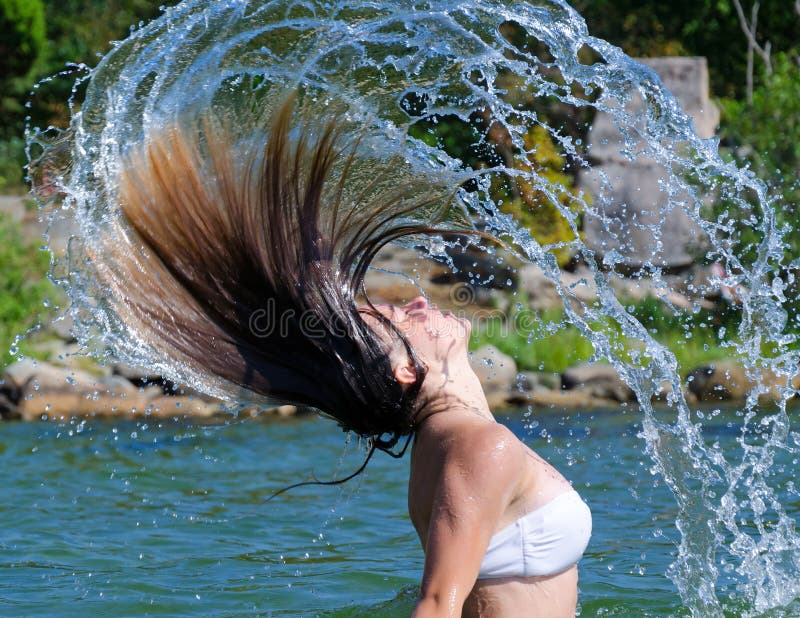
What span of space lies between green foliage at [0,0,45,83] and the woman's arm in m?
16.9

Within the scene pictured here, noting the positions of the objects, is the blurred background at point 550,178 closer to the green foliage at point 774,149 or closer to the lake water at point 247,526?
the green foliage at point 774,149

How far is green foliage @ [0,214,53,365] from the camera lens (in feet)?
40.0

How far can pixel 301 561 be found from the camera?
17.5ft

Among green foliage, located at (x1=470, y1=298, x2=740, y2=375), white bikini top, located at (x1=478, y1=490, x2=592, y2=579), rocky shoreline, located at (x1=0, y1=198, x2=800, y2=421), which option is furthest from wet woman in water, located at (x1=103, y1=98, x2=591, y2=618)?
green foliage, located at (x1=470, y1=298, x2=740, y2=375)

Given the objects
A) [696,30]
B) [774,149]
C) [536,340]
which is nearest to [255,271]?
[536,340]

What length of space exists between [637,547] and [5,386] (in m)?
7.12

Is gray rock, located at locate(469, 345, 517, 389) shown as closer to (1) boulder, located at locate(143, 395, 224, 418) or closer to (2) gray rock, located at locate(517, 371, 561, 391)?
(2) gray rock, located at locate(517, 371, 561, 391)

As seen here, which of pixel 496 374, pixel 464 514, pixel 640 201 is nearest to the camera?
pixel 464 514

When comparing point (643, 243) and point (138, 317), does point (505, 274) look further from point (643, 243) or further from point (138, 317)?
point (138, 317)

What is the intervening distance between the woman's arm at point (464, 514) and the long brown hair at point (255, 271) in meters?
0.30

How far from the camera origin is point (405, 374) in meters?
2.82

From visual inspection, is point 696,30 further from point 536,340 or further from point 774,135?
point 536,340

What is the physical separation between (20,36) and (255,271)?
54.9ft

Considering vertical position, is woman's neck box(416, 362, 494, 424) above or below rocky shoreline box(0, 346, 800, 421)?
above
